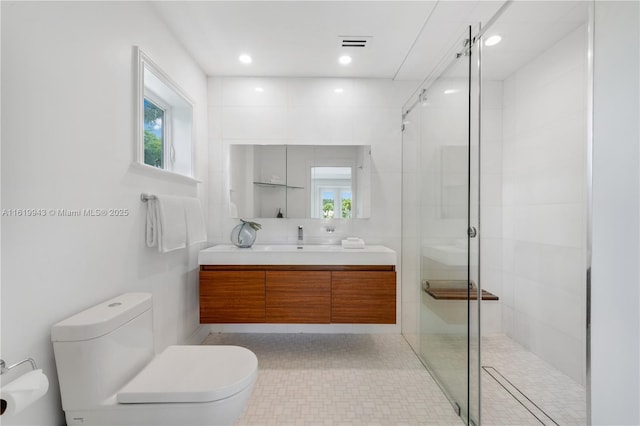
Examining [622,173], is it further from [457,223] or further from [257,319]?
[257,319]

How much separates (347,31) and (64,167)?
1.84m

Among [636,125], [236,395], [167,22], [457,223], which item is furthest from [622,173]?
[167,22]

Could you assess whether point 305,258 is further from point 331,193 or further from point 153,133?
point 153,133

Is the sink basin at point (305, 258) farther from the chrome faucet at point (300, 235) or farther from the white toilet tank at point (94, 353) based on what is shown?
the white toilet tank at point (94, 353)

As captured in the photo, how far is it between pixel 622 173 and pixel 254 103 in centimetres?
253

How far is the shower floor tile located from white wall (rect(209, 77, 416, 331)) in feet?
0.95

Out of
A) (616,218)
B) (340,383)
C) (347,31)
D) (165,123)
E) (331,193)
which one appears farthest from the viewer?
(331,193)

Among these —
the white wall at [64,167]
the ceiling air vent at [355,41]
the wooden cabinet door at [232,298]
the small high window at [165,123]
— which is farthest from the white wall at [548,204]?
the small high window at [165,123]

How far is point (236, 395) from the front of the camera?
1157 millimetres

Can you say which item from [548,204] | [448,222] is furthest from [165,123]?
[548,204]

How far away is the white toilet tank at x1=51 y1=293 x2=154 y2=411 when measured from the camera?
1.04 meters

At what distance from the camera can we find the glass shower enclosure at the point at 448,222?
59.0 inches

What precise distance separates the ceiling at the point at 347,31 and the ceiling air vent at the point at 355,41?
0.02 m

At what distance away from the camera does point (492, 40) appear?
147 cm
